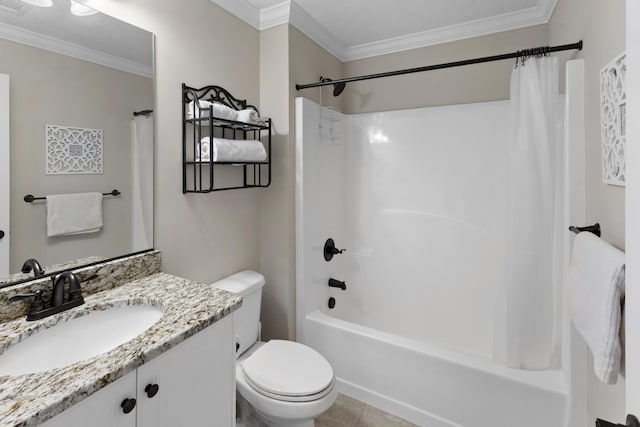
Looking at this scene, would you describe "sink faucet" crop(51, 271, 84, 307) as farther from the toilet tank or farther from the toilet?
the toilet tank

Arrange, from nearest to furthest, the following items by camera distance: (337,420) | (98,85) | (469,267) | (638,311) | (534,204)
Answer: (638,311) → (98,85) → (534,204) → (337,420) → (469,267)

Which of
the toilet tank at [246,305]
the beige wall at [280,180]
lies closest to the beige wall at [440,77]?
the beige wall at [280,180]

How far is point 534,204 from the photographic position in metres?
1.62

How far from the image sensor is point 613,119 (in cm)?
105

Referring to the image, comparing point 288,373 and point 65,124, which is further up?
point 65,124

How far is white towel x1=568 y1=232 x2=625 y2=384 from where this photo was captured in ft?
2.77

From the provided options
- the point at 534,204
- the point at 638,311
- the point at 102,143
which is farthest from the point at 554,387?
the point at 102,143

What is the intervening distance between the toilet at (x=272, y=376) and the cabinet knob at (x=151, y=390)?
0.36 metres

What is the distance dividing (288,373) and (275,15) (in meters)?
2.07

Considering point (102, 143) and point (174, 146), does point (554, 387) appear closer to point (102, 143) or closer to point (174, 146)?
point (174, 146)

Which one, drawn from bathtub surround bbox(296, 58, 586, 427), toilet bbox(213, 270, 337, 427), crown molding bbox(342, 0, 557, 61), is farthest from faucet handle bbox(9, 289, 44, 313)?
crown molding bbox(342, 0, 557, 61)

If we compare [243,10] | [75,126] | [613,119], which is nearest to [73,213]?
[75,126]

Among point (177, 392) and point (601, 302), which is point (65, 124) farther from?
point (601, 302)

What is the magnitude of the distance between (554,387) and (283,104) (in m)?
2.07
